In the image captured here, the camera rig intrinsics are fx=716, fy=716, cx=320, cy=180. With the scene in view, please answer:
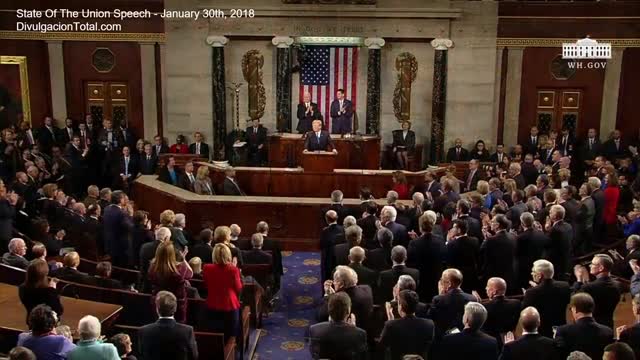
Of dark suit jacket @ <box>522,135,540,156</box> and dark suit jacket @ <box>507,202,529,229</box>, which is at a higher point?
dark suit jacket @ <box>522,135,540,156</box>

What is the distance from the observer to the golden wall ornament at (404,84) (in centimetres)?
1725

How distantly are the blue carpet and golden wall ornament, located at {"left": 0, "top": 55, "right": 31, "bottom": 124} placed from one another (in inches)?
355

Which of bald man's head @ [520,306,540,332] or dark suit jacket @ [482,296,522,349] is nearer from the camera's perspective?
bald man's head @ [520,306,540,332]

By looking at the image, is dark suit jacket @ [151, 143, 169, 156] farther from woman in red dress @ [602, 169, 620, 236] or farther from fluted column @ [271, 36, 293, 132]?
woman in red dress @ [602, 169, 620, 236]

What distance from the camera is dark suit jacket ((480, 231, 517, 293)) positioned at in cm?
776

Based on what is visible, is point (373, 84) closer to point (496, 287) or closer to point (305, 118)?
point (305, 118)

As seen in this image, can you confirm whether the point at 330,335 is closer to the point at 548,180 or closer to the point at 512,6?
the point at 548,180

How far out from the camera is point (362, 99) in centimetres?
1744

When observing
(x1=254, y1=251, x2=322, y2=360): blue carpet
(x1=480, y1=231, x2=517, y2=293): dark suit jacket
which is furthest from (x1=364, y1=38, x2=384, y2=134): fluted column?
(x1=480, y1=231, x2=517, y2=293): dark suit jacket

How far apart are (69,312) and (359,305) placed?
2584mm

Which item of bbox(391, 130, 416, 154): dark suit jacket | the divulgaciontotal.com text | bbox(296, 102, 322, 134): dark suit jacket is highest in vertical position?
the divulgaciontotal.com text

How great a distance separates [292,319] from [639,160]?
9091 mm

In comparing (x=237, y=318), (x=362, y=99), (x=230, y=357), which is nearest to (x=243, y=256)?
(x=237, y=318)

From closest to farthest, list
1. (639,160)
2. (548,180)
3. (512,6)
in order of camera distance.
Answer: (548,180) < (639,160) < (512,6)
